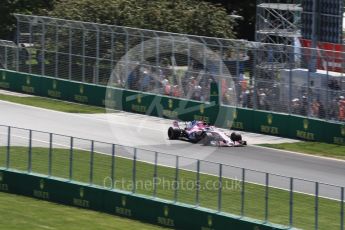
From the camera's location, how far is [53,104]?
43344 millimetres

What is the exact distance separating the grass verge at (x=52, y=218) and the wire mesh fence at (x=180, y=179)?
736 millimetres

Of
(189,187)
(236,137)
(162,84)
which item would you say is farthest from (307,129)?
(189,187)

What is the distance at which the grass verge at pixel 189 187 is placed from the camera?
2119 cm

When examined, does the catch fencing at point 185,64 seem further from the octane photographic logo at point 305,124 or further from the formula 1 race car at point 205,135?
the formula 1 race car at point 205,135

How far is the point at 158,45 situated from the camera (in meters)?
41.7

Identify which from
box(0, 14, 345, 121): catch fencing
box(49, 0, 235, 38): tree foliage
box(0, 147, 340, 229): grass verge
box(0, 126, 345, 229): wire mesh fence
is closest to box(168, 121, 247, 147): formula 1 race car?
box(0, 14, 345, 121): catch fencing

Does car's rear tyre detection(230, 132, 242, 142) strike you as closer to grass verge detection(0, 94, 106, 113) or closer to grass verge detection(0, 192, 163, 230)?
grass verge detection(0, 94, 106, 113)

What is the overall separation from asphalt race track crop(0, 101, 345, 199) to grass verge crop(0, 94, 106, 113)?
706 mm

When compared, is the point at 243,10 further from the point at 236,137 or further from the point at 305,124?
the point at 236,137

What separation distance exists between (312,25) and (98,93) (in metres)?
9.05

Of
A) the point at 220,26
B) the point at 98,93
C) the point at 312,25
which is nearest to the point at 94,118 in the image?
the point at 98,93

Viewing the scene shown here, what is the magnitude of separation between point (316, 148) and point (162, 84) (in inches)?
315

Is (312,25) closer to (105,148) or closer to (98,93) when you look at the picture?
(98,93)

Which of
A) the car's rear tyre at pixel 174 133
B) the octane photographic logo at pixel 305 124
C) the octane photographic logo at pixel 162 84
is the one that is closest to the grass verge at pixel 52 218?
the car's rear tyre at pixel 174 133
